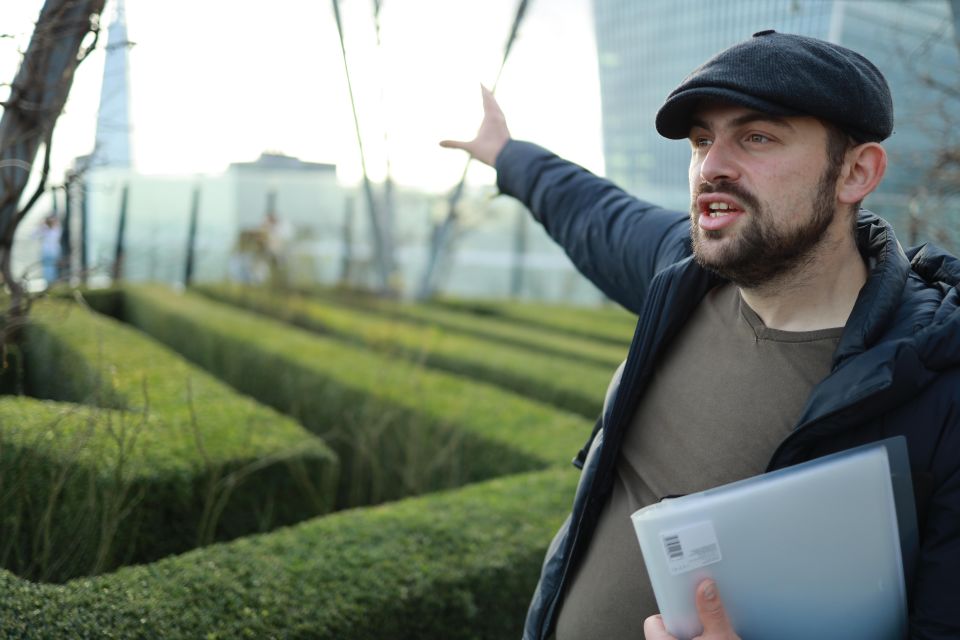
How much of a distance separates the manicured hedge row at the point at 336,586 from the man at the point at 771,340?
71 centimetres

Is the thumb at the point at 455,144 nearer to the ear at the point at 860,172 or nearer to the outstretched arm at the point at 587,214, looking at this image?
the outstretched arm at the point at 587,214

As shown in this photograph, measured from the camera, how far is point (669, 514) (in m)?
1.19

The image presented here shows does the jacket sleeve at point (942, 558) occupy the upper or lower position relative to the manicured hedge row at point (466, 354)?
upper

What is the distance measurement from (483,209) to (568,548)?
12.4m

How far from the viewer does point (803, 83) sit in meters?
1.33

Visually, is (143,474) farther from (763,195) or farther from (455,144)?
(763,195)

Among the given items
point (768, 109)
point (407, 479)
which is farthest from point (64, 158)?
point (768, 109)

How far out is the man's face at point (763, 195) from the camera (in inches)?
55.1

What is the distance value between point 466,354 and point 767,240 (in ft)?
16.6

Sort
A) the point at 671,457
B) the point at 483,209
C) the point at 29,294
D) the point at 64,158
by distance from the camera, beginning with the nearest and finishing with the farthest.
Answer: the point at 671,457, the point at 29,294, the point at 64,158, the point at 483,209

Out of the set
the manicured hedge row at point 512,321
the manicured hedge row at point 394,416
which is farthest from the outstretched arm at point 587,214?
the manicured hedge row at point 512,321

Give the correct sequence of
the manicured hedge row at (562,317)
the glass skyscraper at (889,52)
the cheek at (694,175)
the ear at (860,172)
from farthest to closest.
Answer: the manicured hedge row at (562,317) < the glass skyscraper at (889,52) < the cheek at (694,175) < the ear at (860,172)

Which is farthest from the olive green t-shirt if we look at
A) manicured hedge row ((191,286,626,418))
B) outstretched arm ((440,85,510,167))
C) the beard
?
manicured hedge row ((191,286,626,418))

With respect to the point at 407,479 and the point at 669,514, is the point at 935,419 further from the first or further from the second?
the point at 407,479
